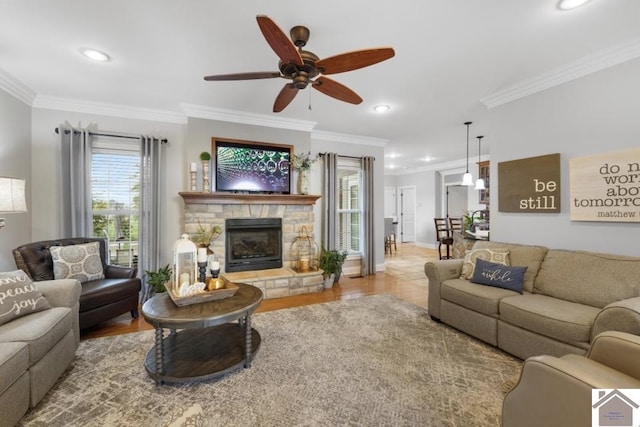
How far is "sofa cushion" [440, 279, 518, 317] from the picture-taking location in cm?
243

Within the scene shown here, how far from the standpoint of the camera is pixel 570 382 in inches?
41.2

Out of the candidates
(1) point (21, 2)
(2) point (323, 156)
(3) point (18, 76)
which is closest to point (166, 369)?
(1) point (21, 2)

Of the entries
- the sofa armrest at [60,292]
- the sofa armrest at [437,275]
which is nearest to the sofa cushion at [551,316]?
the sofa armrest at [437,275]

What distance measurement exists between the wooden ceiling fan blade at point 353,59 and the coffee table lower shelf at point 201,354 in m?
2.27

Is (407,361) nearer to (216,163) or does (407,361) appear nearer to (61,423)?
(61,423)

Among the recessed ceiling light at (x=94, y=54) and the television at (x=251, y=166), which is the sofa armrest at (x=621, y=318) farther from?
the recessed ceiling light at (x=94, y=54)

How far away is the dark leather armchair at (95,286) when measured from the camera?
2629 mm

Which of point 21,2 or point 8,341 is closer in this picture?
point 8,341

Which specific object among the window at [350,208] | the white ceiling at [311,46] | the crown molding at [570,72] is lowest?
the window at [350,208]

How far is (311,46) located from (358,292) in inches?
128

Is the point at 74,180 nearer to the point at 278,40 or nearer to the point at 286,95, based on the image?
the point at 286,95

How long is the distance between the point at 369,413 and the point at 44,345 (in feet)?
6.88

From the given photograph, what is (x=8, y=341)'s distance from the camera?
5.23 ft

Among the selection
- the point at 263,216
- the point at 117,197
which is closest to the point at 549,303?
the point at 263,216
